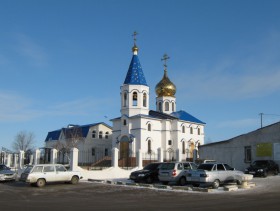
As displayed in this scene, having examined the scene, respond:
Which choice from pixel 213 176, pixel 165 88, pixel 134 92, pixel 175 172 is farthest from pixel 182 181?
pixel 165 88

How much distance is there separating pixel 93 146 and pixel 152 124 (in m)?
11.5

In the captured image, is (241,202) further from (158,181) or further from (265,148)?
(265,148)

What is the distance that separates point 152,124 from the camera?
51.6 metres

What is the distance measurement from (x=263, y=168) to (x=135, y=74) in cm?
2831

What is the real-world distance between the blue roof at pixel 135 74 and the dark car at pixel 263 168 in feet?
84.3

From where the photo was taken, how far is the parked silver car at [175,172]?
2169 cm

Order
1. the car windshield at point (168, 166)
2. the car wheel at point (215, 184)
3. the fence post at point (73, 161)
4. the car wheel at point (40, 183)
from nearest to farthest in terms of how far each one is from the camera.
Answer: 1. the car wheel at point (215, 184)
2. the car wheel at point (40, 183)
3. the car windshield at point (168, 166)
4. the fence post at point (73, 161)

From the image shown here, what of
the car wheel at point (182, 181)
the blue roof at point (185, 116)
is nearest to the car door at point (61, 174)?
the car wheel at point (182, 181)

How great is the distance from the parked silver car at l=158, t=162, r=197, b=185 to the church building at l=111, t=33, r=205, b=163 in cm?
2333

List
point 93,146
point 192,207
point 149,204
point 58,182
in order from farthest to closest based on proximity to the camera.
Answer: point 93,146
point 58,182
point 149,204
point 192,207

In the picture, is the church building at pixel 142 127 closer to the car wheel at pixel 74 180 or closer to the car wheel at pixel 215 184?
the car wheel at pixel 74 180

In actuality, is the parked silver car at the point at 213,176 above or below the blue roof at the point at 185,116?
below

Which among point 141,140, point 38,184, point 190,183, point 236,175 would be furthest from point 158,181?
point 141,140

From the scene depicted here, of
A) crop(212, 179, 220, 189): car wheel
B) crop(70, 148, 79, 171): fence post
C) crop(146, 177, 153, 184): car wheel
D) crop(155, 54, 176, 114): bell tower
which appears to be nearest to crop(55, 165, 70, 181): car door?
crop(70, 148, 79, 171): fence post
